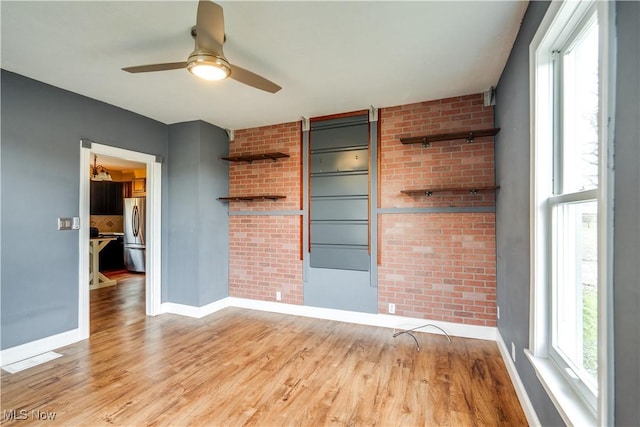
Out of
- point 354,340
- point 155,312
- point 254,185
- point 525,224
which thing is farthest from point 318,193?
point 155,312

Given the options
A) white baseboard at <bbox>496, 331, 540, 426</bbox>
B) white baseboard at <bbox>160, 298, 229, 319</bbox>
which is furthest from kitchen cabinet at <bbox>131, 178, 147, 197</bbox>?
white baseboard at <bbox>496, 331, 540, 426</bbox>

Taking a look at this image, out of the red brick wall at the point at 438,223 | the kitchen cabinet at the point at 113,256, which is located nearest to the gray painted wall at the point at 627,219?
the red brick wall at the point at 438,223

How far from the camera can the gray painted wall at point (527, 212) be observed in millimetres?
829

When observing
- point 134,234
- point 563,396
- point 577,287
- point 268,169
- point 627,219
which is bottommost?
point 563,396

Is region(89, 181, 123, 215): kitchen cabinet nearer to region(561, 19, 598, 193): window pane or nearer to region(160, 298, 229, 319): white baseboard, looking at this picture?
region(160, 298, 229, 319): white baseboard

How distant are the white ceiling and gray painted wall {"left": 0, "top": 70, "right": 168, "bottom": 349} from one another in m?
0.24

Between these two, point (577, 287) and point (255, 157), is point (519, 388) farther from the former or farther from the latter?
point (255, 157)

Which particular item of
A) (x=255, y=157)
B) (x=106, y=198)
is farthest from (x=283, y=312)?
(x=106, y=198)

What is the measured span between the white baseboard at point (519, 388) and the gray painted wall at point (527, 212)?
0.07 m

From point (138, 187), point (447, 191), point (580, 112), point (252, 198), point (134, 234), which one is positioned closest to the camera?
point (580, 112)

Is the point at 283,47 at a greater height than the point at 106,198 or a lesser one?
greater

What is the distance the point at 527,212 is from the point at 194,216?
3.64 m

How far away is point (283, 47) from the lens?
2.25 m

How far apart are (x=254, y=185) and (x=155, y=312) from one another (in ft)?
7.14
